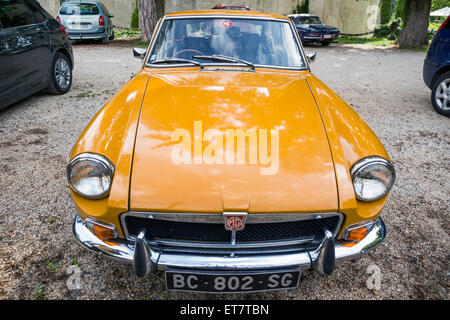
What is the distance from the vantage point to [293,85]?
2.51 meters

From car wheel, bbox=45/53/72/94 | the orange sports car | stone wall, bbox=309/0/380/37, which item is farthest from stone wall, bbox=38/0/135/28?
the orange sports car

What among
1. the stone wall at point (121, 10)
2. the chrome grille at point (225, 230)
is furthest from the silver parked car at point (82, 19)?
the chrome grille at point (225, 230)

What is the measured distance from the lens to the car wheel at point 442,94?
5.13 metres

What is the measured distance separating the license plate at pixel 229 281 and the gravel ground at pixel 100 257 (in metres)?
0.40

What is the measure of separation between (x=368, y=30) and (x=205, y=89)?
22001mm

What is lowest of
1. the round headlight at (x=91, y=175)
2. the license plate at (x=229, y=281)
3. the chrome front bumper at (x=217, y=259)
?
the license plate at (x=229, y=281)

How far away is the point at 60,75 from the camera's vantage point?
19.4 ft

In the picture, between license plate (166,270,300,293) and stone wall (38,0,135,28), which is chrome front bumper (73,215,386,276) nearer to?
license plate (166,270,300,293)

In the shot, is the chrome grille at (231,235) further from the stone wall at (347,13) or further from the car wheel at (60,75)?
the stone wall at (347,13)

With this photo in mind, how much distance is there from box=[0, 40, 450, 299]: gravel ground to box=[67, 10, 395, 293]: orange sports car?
1.43 feet

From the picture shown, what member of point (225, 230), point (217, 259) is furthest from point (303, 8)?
point (217, 259)

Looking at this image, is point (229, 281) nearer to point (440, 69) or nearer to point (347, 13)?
point (440, 69)
